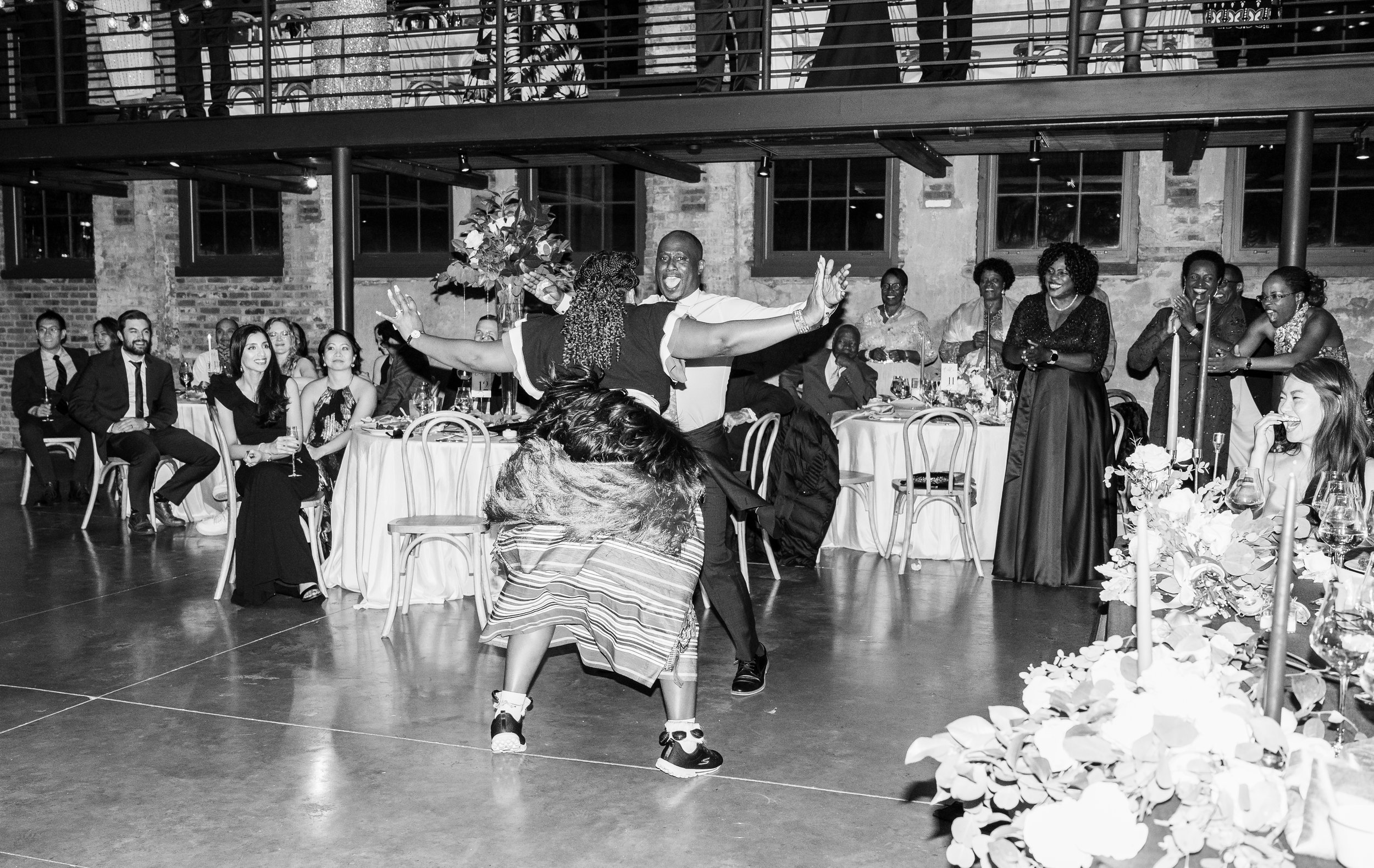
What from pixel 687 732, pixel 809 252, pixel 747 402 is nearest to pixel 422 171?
pixel 809 252

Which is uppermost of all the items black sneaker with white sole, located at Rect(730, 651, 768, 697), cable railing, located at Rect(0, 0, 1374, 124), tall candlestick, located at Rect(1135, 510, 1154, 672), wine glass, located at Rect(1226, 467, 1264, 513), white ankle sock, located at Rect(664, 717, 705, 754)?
cable railing, located at Rect(0, 0, 1374, 124)

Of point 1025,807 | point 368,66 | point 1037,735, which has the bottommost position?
point 1025,807

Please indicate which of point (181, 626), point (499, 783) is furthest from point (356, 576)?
point (499, 783)

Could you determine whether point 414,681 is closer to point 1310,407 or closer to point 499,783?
point 499,783

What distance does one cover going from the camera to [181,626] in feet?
17.3

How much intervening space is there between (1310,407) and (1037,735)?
8.17 ft

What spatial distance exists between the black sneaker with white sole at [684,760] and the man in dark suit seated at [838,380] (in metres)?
5.14

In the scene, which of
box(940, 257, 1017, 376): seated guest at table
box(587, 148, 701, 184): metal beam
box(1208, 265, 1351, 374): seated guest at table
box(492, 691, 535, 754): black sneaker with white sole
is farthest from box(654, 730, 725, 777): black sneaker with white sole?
box(587, 148, 701, 184): metal beam

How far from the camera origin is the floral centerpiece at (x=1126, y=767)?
3.59 ft

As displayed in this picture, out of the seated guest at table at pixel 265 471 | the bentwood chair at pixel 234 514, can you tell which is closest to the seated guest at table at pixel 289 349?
the seated guest at table at pixel 265 471

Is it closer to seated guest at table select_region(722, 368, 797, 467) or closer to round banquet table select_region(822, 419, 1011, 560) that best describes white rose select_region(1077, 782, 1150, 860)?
seated guest at table select_region(722, 368, 797, 467)

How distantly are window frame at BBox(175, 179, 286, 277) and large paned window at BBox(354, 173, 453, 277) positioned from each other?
33.0 inches

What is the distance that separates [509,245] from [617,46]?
622 centimetres

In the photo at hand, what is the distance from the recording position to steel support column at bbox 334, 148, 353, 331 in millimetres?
8289
